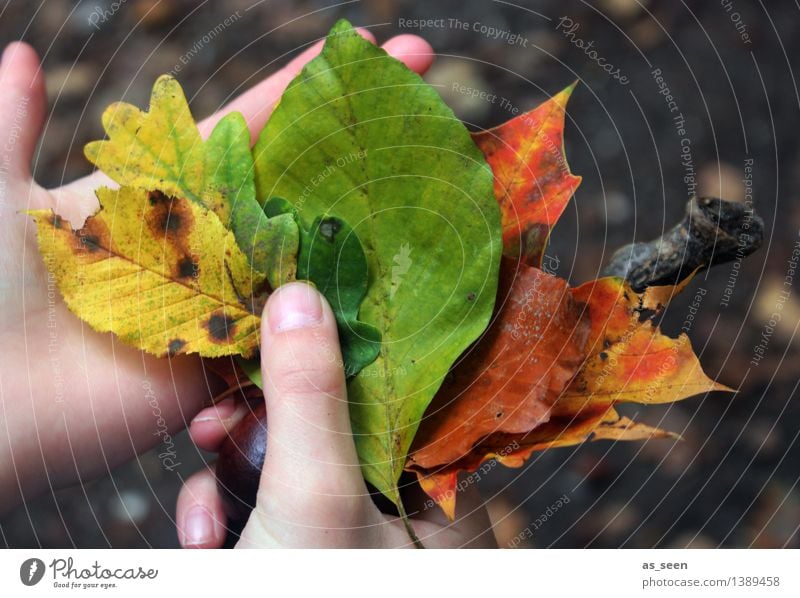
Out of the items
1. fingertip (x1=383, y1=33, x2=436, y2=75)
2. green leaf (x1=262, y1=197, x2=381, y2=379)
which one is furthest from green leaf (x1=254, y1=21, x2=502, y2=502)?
fingertip (x1=383, y1=33, x2=436, y2=75)

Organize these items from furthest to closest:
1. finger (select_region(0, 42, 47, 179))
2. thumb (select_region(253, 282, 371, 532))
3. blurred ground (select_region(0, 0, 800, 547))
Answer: blurred ground (select_region(0, 0, 800, 547)) < finger (select_region(0, 42, 47, 179)) < thumb (select_region(253, 282, 371, 532))

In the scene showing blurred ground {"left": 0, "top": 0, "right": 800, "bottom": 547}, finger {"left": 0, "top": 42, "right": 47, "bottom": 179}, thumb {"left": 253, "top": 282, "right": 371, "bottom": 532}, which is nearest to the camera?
thumb {"left": 253, "top": 282, "right": 371, "bottom": 532}

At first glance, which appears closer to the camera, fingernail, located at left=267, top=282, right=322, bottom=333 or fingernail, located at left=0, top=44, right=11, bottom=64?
fingernail, located at left=267, top=282, right=322, bottom=333

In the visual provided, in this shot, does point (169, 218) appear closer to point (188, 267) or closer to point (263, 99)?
point (188, 267)

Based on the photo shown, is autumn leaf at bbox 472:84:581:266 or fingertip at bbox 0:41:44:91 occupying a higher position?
fingertip at bbox 0:41:44:91

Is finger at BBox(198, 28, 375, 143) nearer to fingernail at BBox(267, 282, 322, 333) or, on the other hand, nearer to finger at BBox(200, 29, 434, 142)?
finger at BBox(200, 29, 434, 142)

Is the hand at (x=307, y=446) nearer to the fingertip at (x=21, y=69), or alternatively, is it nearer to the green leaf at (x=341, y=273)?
A: the green leaf at (x=341, y=273)

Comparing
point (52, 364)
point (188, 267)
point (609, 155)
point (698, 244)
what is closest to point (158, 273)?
point (188, 267)
